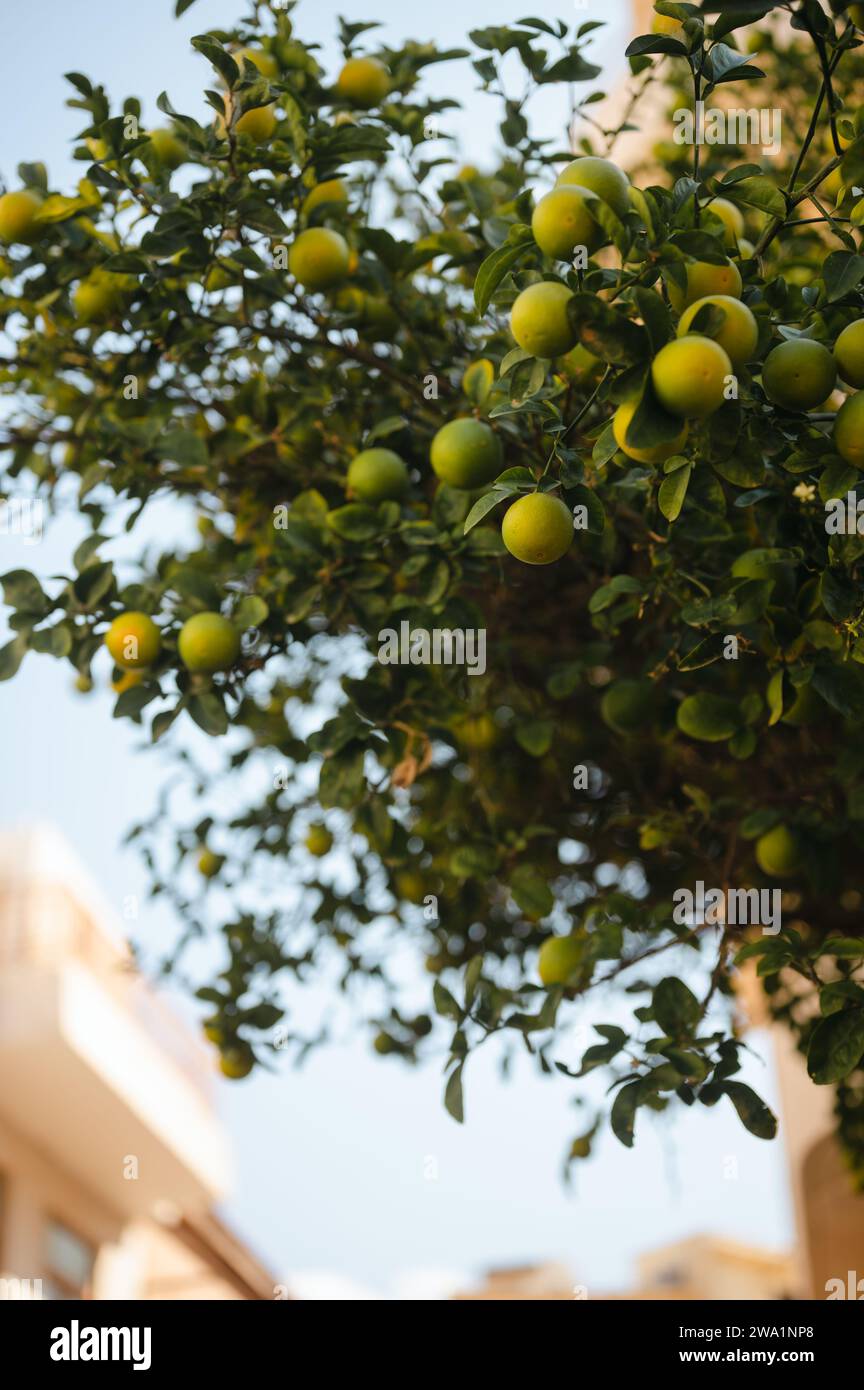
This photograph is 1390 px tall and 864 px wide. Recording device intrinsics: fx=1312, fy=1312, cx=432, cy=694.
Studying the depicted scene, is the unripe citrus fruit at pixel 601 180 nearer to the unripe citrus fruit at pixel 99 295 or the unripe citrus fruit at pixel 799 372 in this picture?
the unripe citrus fruit at pixel 799 372

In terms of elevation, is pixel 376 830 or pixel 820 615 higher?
pixel 820 615

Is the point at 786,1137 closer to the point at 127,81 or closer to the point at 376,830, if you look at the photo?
the point at 376,830

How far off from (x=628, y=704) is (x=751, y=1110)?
486 millimetres

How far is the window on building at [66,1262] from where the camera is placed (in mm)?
6094

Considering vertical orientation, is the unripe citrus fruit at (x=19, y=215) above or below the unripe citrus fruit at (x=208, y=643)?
above

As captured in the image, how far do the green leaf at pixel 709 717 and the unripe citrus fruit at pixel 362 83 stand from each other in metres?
0.79

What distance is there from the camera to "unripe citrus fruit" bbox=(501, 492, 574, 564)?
978 millimetres

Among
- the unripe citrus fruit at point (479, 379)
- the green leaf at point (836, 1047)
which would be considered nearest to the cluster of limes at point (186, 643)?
the unripe citrus fruit at point (479, 379)

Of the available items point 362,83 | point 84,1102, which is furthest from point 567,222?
point 84,1102

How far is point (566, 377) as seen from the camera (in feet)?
3.64

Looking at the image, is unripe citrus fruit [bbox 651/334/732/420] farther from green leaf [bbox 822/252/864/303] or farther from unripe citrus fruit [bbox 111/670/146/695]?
unripe citrus fruit [bbox 111/670/146/695]

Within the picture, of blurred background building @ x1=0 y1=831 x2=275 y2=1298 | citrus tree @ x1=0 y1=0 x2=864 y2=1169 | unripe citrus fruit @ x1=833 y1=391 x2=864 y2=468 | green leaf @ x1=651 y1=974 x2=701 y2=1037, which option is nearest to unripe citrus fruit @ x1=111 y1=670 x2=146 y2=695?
citrus tree @ x1=0 y1=0 x2=864 y2=1169
